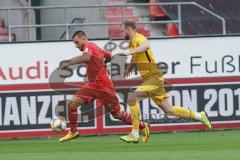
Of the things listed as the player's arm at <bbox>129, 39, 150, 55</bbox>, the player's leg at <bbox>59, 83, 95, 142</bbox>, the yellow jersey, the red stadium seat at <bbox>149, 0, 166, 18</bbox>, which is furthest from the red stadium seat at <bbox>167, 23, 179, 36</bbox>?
the player's arm at <bbox>129, 39, 150, 55</bbox>

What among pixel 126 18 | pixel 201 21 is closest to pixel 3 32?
pixel 126 18

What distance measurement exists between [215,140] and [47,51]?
4.29 metres

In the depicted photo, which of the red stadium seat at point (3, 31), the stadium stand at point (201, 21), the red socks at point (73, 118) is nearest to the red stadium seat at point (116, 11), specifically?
the stadium stand at point (201, 21)

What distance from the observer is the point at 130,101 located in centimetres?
1558

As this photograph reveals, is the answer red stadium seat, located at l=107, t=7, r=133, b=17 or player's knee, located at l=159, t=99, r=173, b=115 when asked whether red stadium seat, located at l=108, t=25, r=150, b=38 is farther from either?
player's knee, located at l=159, t=99, r=173, b=115

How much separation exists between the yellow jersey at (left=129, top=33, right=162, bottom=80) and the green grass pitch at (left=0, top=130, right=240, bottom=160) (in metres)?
1.24

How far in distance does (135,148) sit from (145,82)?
59.5 inches

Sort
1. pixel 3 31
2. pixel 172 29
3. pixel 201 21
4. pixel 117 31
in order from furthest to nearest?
pixel 117 31 < pixel 3 31 < pixel 201 21 < pixel 172 29

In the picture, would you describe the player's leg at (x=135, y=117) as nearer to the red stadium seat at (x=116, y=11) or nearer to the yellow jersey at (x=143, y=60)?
the yellow jersey at (x=143, y=60)

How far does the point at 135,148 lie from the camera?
48.4 feet

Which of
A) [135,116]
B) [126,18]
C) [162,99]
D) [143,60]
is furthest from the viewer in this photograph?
[126,18]

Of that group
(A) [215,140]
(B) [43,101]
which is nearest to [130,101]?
(A) [215,140]

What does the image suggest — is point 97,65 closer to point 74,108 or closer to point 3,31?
point 74,108

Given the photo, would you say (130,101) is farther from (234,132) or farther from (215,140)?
(234,132)
